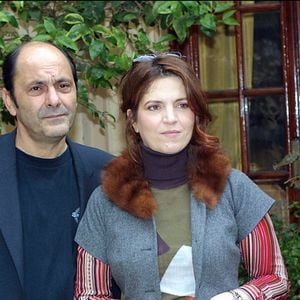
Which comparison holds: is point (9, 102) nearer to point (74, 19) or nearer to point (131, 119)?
point (131, 119)

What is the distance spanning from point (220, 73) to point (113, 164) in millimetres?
2027

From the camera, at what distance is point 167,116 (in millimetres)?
2615

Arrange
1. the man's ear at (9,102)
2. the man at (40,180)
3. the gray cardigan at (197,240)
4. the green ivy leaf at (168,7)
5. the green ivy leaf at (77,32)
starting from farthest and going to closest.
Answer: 1. the green ivy leaf at (168,7)
2. the green ivy leaf at (77,32)
3. the man's ear at (9,102)
4. the man at (40,180)
5. the gray cardigan at (197,240)

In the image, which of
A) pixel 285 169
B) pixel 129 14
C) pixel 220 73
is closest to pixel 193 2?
pixel 129 14

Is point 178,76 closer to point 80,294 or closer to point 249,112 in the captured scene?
point 80,294

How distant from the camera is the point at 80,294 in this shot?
9.01ft

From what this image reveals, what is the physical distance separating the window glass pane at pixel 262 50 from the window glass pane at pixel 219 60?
9 centimetres

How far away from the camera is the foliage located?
374 centimetres

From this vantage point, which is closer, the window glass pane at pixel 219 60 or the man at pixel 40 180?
the man at pixel 40 180

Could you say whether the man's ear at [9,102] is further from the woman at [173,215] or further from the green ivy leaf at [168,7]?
the green ivy leaf at [168,7]

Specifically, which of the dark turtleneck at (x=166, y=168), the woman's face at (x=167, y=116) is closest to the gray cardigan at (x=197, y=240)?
the dark turtleneck at (x=166, y=168)

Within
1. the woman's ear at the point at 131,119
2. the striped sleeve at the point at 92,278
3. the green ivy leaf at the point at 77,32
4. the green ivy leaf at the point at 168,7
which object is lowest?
the striped sleeve at the point at 92,278

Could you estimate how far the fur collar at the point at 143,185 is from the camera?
8.67ft

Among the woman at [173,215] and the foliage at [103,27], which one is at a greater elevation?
the foliage at [103,27]
